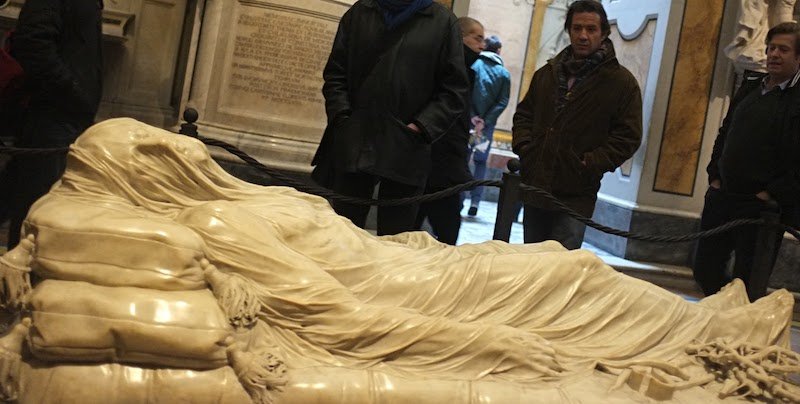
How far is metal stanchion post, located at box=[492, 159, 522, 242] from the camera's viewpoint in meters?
3.88

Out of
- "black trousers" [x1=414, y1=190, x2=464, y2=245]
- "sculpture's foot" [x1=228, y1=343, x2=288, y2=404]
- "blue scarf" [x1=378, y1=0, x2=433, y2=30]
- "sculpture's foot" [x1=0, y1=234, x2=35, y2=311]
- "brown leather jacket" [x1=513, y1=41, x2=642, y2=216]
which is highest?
"blue scarf" [x1=378, y1=0, x2=433, y2=30]

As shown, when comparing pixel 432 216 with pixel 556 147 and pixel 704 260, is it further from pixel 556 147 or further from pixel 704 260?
pixel 704 260

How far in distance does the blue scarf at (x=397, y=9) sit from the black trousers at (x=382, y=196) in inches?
29.5

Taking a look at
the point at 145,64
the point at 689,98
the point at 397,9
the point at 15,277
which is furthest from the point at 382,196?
the point at 689,98

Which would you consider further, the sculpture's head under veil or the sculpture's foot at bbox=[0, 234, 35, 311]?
the sculpture's head under veil

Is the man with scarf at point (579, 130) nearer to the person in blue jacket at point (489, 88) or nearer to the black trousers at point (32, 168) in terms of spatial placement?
the black trousers at point (32, 168)

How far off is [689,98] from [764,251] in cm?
355

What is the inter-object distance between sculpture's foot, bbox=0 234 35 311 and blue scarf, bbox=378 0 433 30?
7.00 feet

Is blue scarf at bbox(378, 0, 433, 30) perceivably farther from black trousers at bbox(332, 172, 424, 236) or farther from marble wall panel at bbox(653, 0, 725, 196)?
marble wall panel at bbox(653, 0, 725, 196)

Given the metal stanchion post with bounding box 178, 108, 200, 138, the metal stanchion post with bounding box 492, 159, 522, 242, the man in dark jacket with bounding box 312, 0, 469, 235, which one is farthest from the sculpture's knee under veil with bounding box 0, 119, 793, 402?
the man in dark jacket with bounding box 312, 0, 469, 235

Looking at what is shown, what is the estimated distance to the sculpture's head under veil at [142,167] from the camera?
8.77ft

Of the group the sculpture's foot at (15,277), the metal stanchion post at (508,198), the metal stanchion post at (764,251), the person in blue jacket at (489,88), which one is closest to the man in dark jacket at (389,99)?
the metal stanchion post at (508,198)

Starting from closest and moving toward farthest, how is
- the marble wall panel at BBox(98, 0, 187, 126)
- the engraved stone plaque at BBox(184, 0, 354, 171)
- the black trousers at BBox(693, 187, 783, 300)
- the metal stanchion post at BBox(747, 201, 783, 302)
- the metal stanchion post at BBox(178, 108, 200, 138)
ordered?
the metal stanchion post at BBox(178, 108, 200, 138) < the metal stanchion post at BBox(747, 201, 783, 302) < the black trousers at BBox(693, 187, 783, 300) < the engraved stone plaque at BBox(184, 0, 354, 171) < the marble wall panel at BBox(98, 0, 187, 126)

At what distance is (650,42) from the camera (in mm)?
7723
